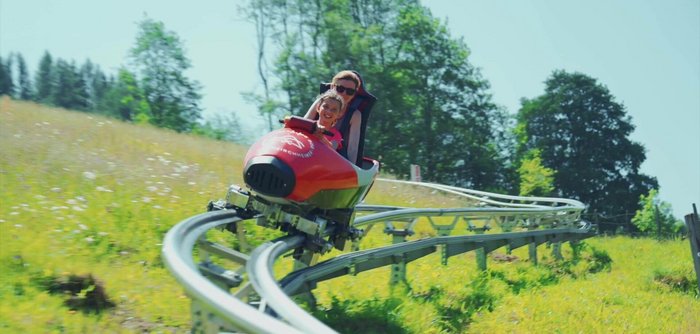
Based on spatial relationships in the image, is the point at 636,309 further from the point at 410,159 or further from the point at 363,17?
the point at 363,17

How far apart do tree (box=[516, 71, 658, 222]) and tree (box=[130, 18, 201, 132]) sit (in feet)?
89.4

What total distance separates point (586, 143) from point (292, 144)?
157 feet

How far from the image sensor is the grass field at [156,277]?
4.87 m

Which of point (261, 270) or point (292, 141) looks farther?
point (292, 141)

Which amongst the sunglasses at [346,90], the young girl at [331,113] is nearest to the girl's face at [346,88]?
the sunglasses at [346,90]

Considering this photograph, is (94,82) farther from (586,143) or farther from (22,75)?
(586,143)

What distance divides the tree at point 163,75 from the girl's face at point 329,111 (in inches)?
2059

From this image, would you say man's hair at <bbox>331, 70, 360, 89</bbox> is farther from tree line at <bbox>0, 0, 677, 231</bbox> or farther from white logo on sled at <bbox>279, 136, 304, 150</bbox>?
tree line at <bbox>0, 0, 677, 231</bbox>

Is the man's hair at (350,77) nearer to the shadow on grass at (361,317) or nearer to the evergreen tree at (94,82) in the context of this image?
the shadow on grass at (361,317)

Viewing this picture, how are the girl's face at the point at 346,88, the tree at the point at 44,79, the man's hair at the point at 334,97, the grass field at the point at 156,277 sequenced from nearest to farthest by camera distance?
the grass field at the point at 156,277 < the man's hair at the point at 334,97 < the girl's face at the point at 346,88 < the tree at the point at 44,79

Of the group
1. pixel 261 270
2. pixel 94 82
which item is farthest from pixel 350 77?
pixel 94 82

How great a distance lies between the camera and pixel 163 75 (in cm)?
5800

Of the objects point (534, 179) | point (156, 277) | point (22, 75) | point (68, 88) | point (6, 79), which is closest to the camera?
point (156, 277)

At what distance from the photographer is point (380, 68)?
1738 inches
